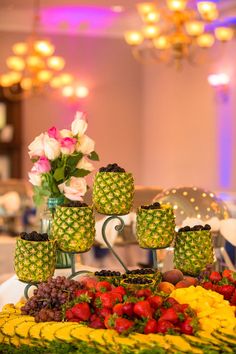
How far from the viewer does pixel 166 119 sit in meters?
14.9

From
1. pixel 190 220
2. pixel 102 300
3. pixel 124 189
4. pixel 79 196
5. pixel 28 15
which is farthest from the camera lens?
pixel 28 15

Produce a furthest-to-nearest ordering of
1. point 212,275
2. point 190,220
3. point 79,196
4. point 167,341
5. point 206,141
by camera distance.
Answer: point 206,141 → point 190,220 → point 79,196 → point 212,275 → point 167,341

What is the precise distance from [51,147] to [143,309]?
1194 mm

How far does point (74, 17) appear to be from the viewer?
14938 millimetres

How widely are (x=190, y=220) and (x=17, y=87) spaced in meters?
10.9

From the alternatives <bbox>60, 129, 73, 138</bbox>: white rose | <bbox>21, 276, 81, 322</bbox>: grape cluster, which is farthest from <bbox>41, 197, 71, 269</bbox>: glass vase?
<bbox>21, 276, 81, 322</bbox>: grape cluster

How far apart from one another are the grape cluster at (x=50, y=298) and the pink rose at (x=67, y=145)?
834 millimetres

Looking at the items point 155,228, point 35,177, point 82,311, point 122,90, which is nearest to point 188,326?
point 82,311

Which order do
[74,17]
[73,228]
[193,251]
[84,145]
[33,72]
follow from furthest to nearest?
[74,17] < [33,72] < [84,145] < [193,251] < [73,228]

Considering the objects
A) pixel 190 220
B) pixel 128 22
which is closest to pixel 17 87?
pixel 128 22

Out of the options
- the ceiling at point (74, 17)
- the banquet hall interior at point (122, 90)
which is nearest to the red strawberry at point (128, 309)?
the banquet hall interior at point (122, 90)

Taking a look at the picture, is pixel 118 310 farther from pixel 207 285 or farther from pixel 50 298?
pixel 207 285

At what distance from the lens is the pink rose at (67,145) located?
359 centimetres

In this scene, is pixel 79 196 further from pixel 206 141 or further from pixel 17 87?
pixel 17 87
